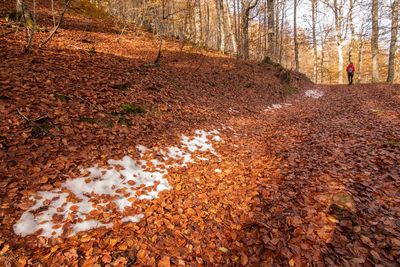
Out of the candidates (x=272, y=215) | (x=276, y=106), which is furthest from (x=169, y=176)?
(x=276, y=106)

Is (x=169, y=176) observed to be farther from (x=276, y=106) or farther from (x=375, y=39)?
(x=375, y=39)

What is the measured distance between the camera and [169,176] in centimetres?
478

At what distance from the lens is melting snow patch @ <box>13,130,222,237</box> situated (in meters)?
3.24

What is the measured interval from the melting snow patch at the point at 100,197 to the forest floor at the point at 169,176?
20 millimetres

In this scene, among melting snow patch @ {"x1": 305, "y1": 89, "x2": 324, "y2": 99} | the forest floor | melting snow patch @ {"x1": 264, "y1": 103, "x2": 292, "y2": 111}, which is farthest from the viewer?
melting snow patch @ {"x1": 305, "y1": 89, "x2": 324, "y2": 99}

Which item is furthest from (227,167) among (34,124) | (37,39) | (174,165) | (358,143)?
(37,39)

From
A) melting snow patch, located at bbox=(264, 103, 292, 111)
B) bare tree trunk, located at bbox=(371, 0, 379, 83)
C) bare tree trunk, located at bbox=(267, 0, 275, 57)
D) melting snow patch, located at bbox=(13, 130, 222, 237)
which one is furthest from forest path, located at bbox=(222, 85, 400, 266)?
bare tree trunk, located at bbox=(371, 0, 379, 83)

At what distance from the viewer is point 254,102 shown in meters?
10.9

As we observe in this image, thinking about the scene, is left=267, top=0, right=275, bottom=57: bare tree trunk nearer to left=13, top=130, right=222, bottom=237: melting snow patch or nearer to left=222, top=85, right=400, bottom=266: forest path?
left=222, top=85, right=400, bottom=266: forest path

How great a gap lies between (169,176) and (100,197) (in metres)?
1.39

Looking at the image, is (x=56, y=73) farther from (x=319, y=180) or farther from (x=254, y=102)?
(x=254, y=102)

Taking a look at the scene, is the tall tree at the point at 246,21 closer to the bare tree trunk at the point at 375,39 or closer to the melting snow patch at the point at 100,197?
the bare tree trunk at the point at 375,39

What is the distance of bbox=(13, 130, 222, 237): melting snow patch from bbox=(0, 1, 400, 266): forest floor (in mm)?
20

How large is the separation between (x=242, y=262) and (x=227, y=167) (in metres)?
2.53
